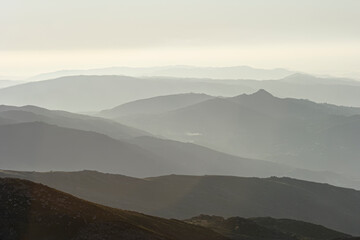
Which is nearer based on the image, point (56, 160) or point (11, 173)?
point (11, 173)

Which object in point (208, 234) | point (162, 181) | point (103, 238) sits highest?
point (103, 238)

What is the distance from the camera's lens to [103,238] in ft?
114

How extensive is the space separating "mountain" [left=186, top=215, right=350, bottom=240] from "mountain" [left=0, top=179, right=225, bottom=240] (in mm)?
26583

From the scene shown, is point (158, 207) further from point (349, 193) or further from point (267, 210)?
point (349, 193)

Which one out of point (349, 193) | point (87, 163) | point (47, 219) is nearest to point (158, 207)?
point (47, 219)

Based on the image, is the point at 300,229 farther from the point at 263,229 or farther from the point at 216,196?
the point at 216,196

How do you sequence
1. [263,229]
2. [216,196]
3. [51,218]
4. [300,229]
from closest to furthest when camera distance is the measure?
[51,218]
[263,229]
[300,229]
[216,196]

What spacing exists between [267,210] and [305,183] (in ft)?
122

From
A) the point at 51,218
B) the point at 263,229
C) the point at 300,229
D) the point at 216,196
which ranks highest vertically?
the point at 51,218

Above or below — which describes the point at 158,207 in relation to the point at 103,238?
below

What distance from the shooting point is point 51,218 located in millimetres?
35594

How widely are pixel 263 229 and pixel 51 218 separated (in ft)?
141

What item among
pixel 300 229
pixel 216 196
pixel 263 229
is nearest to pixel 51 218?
pixel 263 229

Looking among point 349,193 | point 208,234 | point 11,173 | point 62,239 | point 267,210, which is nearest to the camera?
point 62,239
